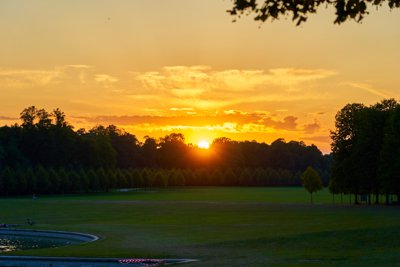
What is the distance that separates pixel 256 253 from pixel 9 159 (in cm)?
13977

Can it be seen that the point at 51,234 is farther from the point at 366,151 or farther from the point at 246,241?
the point at 366,151

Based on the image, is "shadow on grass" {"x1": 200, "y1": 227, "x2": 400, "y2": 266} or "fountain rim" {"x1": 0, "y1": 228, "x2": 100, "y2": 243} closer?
"shadow on grass" {"x1": 200, "y1": 227, "x2": 400, "y2": 266}

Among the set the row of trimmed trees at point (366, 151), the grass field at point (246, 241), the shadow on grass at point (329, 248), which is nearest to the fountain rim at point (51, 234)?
the grass field at point (246, 241)

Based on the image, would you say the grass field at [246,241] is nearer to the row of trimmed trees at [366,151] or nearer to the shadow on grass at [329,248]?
the shadow on grass at [329,248]

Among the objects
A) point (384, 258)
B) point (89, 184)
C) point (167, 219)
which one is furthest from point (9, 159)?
point (384, 258)

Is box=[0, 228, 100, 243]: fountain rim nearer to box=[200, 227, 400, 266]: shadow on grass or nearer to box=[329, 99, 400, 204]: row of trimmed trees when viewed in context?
box=[200, 227, 400, 266]: shadow on grass

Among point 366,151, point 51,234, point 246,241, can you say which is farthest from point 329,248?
point 366,151

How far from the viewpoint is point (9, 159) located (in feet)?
534

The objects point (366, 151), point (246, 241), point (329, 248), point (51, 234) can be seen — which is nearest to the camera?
point (329, 248)

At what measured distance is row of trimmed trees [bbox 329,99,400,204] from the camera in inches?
3221

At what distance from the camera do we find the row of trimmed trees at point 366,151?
268 feet

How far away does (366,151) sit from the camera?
88.2m

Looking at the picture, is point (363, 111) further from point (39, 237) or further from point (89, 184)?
point (89, 184)

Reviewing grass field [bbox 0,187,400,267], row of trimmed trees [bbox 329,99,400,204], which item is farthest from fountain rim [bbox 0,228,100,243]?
row of trimmed trees [bbox 329,99,400,204]
